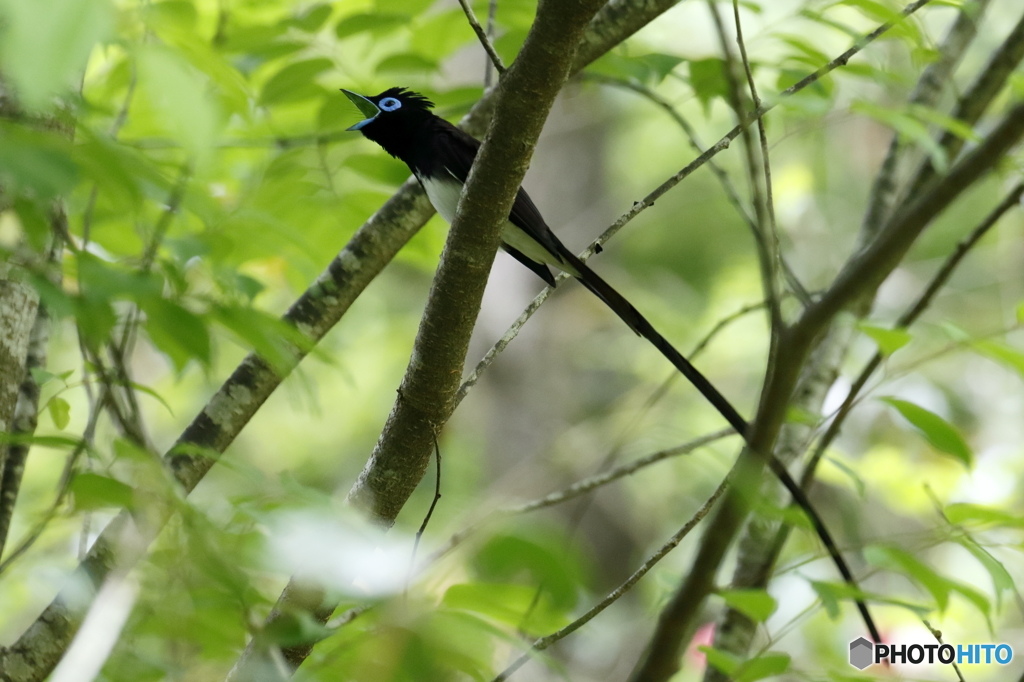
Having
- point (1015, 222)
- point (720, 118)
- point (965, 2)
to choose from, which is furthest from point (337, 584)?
point (1015, 222)

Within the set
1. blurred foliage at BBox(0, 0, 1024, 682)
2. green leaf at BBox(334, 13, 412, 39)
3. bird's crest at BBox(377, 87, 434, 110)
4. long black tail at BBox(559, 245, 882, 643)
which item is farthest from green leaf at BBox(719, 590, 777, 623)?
bird's crest at BBox(377, 87, 434, 110)

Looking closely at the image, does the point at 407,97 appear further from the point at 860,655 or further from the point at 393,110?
the point at 860,655

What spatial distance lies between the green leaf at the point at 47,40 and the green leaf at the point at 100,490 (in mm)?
388

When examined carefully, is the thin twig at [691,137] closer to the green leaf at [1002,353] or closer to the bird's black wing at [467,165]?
the bird's black wing at [467,165]

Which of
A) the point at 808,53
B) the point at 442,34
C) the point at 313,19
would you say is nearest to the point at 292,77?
the point at 313,19

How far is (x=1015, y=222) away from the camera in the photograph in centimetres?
695

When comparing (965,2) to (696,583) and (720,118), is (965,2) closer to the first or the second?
(696,583)

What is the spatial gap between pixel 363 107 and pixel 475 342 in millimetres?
3730

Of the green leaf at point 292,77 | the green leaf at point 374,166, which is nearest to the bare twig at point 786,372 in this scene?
the green leaf at point 374,166

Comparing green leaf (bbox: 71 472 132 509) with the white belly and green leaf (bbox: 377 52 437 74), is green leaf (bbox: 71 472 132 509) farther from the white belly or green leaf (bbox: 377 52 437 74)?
green leaf (bbox: 377 52 437 74)

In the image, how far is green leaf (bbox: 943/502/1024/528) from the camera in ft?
4.42

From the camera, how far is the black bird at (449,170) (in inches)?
104

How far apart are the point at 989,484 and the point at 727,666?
3763 millimetres

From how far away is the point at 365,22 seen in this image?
235cm
